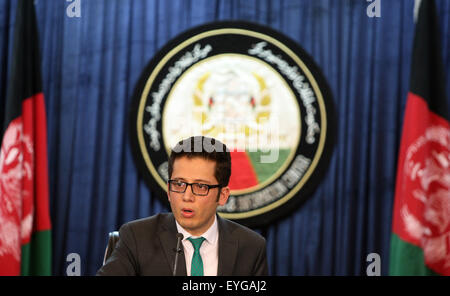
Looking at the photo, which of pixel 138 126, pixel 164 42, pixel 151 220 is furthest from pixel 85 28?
pixel 151 220

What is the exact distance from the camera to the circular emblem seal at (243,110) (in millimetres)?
3357

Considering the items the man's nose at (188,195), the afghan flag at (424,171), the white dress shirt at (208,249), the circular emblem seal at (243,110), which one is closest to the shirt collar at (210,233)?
the white dress shirt at (208,249)

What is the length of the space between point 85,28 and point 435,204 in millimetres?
2426

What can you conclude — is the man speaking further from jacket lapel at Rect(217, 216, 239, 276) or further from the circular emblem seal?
the circular emblem seal

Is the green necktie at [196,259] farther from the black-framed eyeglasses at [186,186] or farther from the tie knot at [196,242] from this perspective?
the black-framed eyeglasses at [186,186]

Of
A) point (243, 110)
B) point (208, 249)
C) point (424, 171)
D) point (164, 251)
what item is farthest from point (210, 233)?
point (424, 171)

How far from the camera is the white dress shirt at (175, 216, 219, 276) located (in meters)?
1.69

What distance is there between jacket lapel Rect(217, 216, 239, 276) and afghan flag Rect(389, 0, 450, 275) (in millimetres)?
1693

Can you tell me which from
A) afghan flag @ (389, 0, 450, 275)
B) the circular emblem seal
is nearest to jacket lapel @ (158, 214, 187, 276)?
the circular emblem seal

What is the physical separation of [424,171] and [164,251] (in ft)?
6.57

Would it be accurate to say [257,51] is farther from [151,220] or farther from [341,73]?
[151,220]

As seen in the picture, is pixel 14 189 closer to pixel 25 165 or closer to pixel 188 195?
pixel 25 165

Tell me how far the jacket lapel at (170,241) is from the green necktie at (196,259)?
4 cm

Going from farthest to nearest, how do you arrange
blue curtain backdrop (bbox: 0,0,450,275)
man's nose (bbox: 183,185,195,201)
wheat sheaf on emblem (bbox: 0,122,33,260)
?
1. blue curtain backdrop (bbox: 0,0,450,275)
2. wheat sheaf on emblem (bbox: 0,122,33,260)
3. man's nose (bbox: 183,185,195,201)
